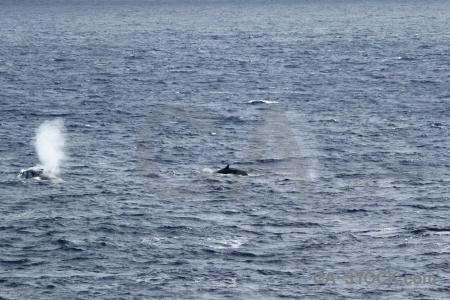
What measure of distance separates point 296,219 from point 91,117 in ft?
181

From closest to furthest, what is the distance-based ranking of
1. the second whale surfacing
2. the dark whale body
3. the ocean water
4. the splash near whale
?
the ocean water → the dark whale body → the splash near whale → the second whale surfacing

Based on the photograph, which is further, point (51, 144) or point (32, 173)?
point (51, 144)

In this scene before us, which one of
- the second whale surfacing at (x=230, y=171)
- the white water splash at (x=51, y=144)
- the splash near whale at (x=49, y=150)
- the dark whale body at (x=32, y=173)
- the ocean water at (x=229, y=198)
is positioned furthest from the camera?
the white water splash at (x=51, y=144)

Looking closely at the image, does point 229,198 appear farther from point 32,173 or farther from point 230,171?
point 32,173

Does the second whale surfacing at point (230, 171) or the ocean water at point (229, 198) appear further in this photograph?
the second whale surfacing at point (230, 171)

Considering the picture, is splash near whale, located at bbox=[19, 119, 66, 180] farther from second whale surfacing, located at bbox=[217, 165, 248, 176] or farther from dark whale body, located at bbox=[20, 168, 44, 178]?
second whale surfacing, located at bbox=[217, 165, 248, 176]

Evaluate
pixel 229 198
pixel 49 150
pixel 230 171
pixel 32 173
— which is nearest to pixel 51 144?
pixel 49 150

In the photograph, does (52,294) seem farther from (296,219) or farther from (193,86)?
(193,86)

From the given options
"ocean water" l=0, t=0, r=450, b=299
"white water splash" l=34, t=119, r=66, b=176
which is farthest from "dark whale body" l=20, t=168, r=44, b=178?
"ocean water" l=0, t=0, r=450, b=299

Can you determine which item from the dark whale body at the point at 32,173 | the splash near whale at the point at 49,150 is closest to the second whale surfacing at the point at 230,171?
the splash near whale at the point at 49,150

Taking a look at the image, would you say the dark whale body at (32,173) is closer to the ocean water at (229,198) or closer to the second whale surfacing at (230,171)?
the ocean water at (229,198)

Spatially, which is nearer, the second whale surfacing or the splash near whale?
the splash near whale

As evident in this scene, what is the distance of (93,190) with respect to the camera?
9406cm

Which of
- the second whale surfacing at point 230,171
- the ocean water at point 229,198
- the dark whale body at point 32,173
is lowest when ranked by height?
the ocean water at point 229,198
